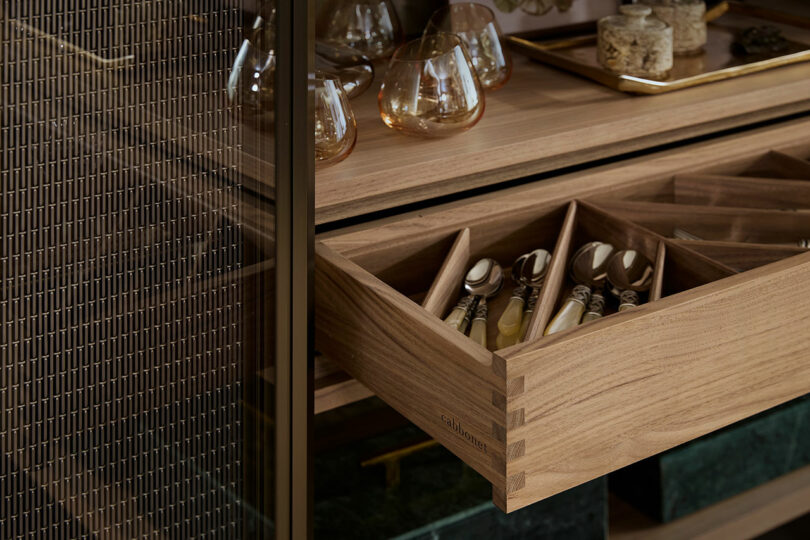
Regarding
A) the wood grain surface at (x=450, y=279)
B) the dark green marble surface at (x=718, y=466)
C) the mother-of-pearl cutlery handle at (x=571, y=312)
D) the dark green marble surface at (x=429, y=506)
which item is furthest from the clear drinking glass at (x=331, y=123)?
the dark green marble surface at (x=718, y=466)

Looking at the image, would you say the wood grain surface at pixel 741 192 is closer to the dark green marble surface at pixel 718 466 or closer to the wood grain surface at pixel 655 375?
the wood grain surface at pixel 655 375

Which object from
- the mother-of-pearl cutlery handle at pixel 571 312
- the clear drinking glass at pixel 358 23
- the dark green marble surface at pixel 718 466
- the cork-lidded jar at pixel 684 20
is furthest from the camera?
the dark green marble surface at pixel 718 466

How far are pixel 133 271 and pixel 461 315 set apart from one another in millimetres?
353

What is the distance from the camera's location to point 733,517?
1634mm

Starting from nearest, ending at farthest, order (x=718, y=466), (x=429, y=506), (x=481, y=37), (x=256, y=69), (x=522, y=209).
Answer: (x=256, y=69)
(x=522, y=209)
(x=481, y=37)
(x=429, y=506)
(x=718, y=466)

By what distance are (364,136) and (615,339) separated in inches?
17.5

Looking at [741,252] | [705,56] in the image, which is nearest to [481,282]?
[741,252]

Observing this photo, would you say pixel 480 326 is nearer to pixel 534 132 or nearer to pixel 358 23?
pixel 534 132

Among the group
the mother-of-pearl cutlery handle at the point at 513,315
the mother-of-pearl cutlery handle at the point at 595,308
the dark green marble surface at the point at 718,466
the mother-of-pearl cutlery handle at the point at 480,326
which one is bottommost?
the dark green marble surface at the point at 718,466

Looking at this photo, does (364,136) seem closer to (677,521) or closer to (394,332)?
(394,332)

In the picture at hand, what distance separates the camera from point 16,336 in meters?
0.76

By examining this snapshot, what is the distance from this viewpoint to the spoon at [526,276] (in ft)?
3.42

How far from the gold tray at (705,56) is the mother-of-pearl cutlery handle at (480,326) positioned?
0.40 m

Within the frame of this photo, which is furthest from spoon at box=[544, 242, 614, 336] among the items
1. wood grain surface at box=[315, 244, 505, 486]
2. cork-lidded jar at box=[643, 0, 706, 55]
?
cork-lidded jar at box=[643, 0, 706, 55]
